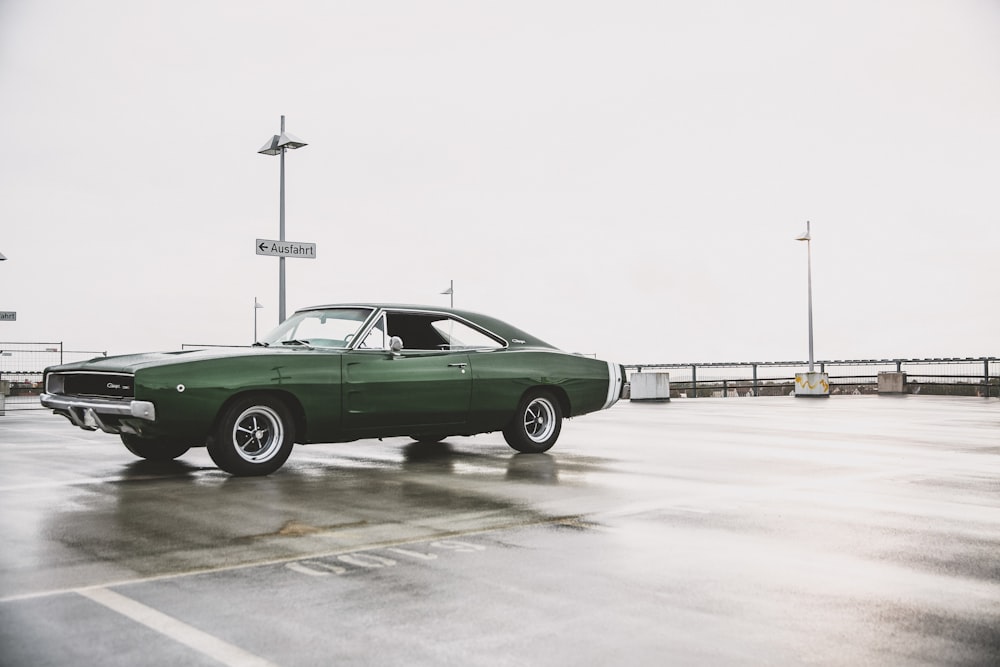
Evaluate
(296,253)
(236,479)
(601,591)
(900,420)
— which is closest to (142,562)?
(601,591)

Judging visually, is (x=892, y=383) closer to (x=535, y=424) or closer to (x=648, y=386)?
(x=648, y=386)

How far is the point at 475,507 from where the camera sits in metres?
6.40

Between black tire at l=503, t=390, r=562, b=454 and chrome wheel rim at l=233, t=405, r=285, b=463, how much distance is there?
2.75 meters

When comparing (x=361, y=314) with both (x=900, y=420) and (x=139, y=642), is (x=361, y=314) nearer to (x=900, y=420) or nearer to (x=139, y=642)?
(x=139, y=642)

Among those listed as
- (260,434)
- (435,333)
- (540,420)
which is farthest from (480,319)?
(260,434)

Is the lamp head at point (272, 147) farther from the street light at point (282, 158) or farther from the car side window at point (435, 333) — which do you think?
the car side window at point (435, 333)

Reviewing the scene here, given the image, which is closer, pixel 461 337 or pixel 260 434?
pixel 260 434

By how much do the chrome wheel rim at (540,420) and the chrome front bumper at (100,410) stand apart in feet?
13.9

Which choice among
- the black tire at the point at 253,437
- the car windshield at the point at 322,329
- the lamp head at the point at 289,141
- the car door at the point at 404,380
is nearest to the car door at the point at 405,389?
the car door at the point at 404,380

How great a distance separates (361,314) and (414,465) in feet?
5.19

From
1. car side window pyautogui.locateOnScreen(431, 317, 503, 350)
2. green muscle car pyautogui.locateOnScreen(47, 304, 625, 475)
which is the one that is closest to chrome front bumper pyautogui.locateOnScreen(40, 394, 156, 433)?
green muscle car pyautogui.locateOnScreen(47, 304, 625, 475)

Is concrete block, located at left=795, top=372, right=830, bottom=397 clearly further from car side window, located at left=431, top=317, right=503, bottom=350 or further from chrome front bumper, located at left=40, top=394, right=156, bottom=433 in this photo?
chrome front bumper, located at left=40, top=394, right=156, bottom=433

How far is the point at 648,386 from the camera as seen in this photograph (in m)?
25.5

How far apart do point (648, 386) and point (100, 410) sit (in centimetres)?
1902
